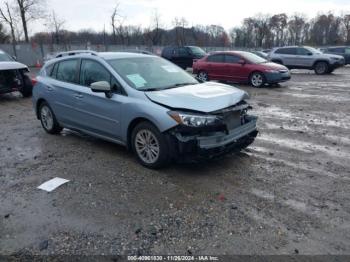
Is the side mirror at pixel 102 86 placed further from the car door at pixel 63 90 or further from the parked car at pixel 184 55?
the parked car at pixel 184 55

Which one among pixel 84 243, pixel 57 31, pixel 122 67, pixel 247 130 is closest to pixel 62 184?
pixel 84 243

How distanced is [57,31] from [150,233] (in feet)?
190

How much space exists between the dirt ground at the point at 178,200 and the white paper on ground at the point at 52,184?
0.12 m

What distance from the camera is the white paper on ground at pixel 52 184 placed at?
4.62 m

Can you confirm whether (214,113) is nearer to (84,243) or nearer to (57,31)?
(84,243)

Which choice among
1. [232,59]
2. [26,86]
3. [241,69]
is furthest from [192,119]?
[232,59]

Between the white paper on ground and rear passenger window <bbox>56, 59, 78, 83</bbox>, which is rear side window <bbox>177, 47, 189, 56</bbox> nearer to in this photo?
rear passenger window <bbox>56, 59, 78, 83</bbox>

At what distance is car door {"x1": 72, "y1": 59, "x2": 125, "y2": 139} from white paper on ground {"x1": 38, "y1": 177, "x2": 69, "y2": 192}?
1129 millimetres

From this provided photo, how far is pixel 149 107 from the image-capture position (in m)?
4.89

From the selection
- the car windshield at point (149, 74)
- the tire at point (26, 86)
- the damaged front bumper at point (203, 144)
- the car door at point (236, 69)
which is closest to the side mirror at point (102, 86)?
the car windshield at point (149, 74)

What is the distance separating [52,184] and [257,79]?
11.5 m

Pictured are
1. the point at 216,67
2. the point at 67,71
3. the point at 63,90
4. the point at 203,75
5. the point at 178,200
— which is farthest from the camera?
the point at 203,75

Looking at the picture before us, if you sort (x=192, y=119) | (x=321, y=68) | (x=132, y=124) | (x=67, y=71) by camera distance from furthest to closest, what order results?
(x=321, y=68) < (x=67, y=71) < (x=132, y=124) < (x=192, y=119)

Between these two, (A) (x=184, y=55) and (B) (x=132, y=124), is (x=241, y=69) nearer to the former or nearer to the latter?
(A) (x=184, y=55)
